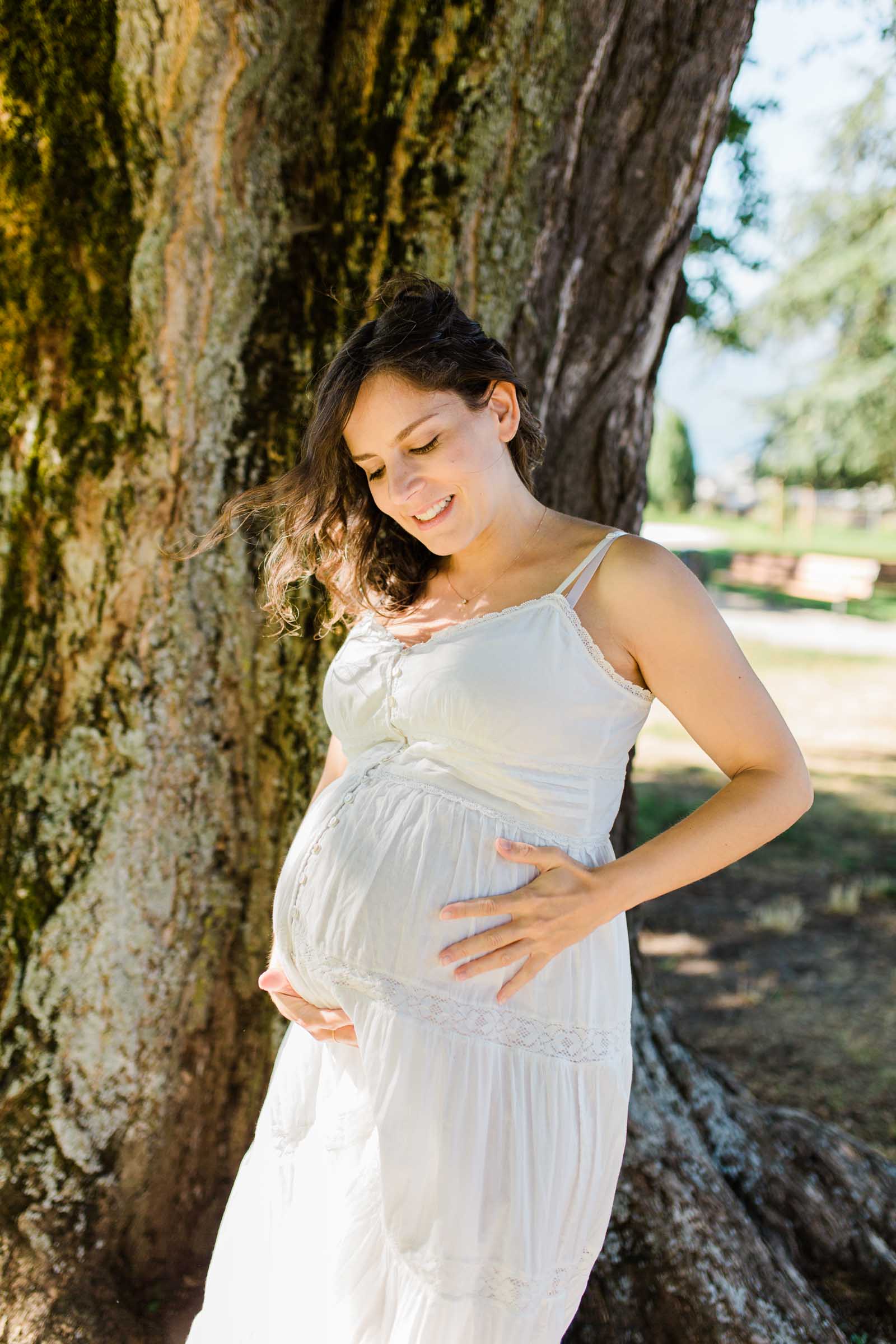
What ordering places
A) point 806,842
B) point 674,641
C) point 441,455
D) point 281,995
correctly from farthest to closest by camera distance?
point 806,842
point 281,995
point 441,455
point 674,641

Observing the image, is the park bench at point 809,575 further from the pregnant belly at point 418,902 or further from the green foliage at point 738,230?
the pregnant belly at point 418,902

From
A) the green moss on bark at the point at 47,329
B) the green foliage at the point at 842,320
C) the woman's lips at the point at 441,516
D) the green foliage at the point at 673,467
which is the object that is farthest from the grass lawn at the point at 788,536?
the woman's lips at the point at 441,516

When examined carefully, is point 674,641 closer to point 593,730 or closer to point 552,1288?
point 593,730

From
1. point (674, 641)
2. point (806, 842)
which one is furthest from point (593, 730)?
point (806, 842)

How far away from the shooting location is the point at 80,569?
238 centimetres

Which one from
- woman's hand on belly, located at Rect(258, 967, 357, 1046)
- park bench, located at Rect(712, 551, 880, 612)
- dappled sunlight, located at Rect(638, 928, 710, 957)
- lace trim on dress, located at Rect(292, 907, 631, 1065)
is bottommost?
park bench, located at Rect(712, 551, 880, 612)

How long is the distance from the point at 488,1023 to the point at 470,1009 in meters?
0.04

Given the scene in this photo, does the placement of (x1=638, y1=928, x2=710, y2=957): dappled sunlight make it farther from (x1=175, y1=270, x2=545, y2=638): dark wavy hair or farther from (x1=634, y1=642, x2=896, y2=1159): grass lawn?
(x1=175, y1=270, x2=545, y2=638): dark wavy hair

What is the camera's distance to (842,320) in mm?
14922

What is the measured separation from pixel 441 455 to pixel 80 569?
988 millimetres

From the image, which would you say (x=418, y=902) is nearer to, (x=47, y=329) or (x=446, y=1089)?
(x=446, y=1089)

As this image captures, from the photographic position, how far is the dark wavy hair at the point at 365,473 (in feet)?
5.96

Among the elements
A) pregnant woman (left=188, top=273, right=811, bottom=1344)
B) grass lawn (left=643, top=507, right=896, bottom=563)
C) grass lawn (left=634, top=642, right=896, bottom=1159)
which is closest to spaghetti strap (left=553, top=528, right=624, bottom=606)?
pregnant woman (left=188, top=273, right=811, bottom=1344)

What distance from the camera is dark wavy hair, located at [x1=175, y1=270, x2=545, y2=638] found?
5.96 feet
